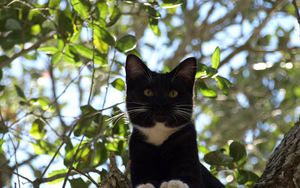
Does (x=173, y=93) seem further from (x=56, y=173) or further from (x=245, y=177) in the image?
(x=56, y=173)

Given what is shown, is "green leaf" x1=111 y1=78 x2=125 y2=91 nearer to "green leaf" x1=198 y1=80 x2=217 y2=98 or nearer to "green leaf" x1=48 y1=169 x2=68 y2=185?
"green leaf" x1=198 y1=80 x2=217 y2=98

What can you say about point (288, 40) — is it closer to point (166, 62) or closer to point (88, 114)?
point (166, 62)

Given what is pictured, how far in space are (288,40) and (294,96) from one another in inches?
32.7

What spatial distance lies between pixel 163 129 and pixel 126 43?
777 mm

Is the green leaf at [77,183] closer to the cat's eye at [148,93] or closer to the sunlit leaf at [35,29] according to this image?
the cat's eye at [148,93]

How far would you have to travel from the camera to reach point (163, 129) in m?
3.79

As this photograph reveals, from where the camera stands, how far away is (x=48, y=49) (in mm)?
4418

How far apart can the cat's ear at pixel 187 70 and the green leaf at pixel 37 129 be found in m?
1.34

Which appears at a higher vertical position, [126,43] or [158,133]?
[126,43]

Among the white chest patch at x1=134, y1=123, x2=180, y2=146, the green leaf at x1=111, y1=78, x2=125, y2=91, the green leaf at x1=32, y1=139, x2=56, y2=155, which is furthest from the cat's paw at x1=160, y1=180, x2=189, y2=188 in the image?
the green leaf at x1=32, y1=139, x2=56, y2=155

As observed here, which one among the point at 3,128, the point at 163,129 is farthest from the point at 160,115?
the point at 3,128

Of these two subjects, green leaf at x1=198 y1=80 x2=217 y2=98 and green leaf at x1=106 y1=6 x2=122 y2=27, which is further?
green leaf at x1=106 y1=6 x2=122 y2=27

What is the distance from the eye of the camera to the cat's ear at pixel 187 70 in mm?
3949

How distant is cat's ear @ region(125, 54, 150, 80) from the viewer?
13.1 ft
